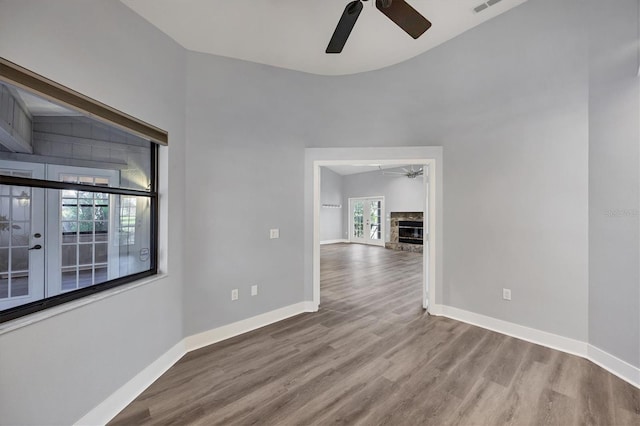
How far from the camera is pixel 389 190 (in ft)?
34.4

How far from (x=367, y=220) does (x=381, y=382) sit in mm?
9522

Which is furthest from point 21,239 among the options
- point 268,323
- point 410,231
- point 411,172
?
point 410,231

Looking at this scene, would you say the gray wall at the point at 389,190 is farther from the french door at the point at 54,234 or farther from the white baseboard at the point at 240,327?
the french door at the point at 54,234

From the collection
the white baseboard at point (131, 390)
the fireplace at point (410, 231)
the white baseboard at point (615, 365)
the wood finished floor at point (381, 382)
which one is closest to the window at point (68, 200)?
the white baseboard at point (131, 390)

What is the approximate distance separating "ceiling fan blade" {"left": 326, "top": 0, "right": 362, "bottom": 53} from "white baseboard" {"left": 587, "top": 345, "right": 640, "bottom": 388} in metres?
3.51

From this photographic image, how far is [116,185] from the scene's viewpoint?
2.08m

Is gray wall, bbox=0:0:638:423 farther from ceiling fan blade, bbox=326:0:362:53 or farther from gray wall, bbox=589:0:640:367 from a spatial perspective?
ceiling fan blade, bbox=326:0:362:53

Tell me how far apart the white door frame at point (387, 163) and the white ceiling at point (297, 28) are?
45.4 inches

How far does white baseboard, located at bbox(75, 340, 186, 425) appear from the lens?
170cm

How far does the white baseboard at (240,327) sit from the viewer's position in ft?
8.77

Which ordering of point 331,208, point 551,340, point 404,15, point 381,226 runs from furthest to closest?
point 331,208 < point 381,226 < point 551,340 < point 404,15

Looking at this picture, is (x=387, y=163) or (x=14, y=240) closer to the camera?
(x=14, y=240)

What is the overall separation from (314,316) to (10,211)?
2.93 meters

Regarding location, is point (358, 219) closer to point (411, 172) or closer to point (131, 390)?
point (411, 172)
